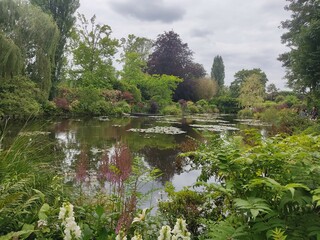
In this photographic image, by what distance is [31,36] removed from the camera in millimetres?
16297

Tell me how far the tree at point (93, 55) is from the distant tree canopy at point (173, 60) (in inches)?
452

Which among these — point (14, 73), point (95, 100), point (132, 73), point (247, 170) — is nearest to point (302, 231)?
point (247, 170)

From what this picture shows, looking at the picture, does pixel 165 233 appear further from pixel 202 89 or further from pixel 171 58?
pixel 202 89

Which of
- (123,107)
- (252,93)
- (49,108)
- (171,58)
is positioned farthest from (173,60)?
(49,108)

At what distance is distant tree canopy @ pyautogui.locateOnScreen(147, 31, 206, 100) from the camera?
38.4 metres

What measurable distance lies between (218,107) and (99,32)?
20.1m

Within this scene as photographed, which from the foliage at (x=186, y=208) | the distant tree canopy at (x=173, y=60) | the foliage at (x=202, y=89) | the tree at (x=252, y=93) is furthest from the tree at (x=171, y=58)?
the foliage at (x=186, y=208)

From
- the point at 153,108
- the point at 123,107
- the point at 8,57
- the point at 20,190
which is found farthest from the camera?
the point at 153,108

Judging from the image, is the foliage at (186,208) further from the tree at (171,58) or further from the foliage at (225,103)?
the foliage at (225,103)

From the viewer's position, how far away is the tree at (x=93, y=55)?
26844mm

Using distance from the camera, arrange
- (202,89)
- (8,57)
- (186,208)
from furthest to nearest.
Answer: (202,89)
(8,57)
(186,208)

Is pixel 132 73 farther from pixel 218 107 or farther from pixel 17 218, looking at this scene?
pixel 17 218

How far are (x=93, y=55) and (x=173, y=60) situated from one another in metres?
14.1

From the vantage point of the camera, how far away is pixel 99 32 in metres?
27.8
